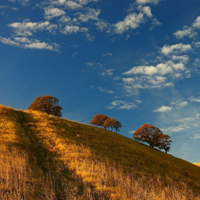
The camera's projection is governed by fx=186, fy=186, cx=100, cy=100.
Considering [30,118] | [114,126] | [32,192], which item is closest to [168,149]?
[114,126]

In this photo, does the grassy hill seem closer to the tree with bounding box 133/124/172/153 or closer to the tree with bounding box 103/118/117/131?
the tree with bounding box 133/124/172/153

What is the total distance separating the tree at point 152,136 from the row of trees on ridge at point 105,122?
88.2ft

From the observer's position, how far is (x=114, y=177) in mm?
15430

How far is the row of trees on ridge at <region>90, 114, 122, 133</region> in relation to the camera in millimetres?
97656

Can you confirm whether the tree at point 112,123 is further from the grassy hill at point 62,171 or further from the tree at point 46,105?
the grassy hill at point 62,171

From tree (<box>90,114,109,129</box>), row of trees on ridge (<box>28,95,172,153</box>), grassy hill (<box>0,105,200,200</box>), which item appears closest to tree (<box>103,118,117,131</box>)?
tree (<box>90,114,109,129</box>)

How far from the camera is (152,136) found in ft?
227

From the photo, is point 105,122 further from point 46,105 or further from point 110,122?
point 46,105

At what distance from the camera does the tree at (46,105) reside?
64.3 m

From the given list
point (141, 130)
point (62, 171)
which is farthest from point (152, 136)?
point (62, 171)

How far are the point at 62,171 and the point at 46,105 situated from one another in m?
49.6

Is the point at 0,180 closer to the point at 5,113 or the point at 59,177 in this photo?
the point at 59,177

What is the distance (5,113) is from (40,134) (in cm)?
1147

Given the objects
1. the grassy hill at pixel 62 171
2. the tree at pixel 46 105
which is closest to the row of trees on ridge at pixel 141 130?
the tree at pixel 46 105
